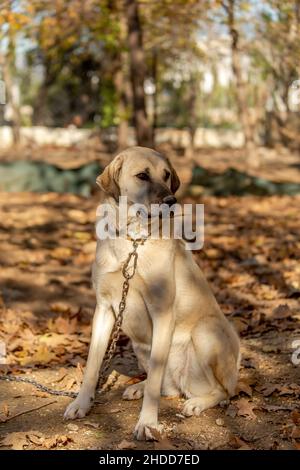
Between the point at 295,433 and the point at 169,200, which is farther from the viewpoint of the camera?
the point at 169,200

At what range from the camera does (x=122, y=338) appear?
6039 mm

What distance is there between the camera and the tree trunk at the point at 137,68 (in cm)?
1245

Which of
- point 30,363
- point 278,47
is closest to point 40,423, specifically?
point 30,363

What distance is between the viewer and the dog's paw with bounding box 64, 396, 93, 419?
4.12m

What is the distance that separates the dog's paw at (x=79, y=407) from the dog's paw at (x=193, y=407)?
23.4 inches

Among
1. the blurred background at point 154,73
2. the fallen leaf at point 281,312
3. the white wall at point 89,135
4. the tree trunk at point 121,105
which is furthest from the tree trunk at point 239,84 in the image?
the white wall at point 89,135

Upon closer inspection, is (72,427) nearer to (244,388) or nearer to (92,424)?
(92,424)

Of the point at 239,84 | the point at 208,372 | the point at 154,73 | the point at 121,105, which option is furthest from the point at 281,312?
the point at 121,105

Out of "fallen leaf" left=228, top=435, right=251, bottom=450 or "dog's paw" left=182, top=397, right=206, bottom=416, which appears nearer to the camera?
"fallen leaf" left=228, top=435, right=251, bottom=450

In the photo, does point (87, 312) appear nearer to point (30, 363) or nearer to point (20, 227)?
point (30, 363)

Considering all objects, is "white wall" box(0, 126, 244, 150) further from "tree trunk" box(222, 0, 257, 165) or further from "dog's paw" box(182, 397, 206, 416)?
"dog's paw" box(182, 397, 206, 416)

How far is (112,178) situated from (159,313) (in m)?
0.87

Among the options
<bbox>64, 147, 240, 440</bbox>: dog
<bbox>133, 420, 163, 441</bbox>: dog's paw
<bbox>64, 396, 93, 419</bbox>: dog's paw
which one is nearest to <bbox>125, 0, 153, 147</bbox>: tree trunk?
<bbox>64, 147, 240, 440</bbox>: dog

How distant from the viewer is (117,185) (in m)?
4.12
